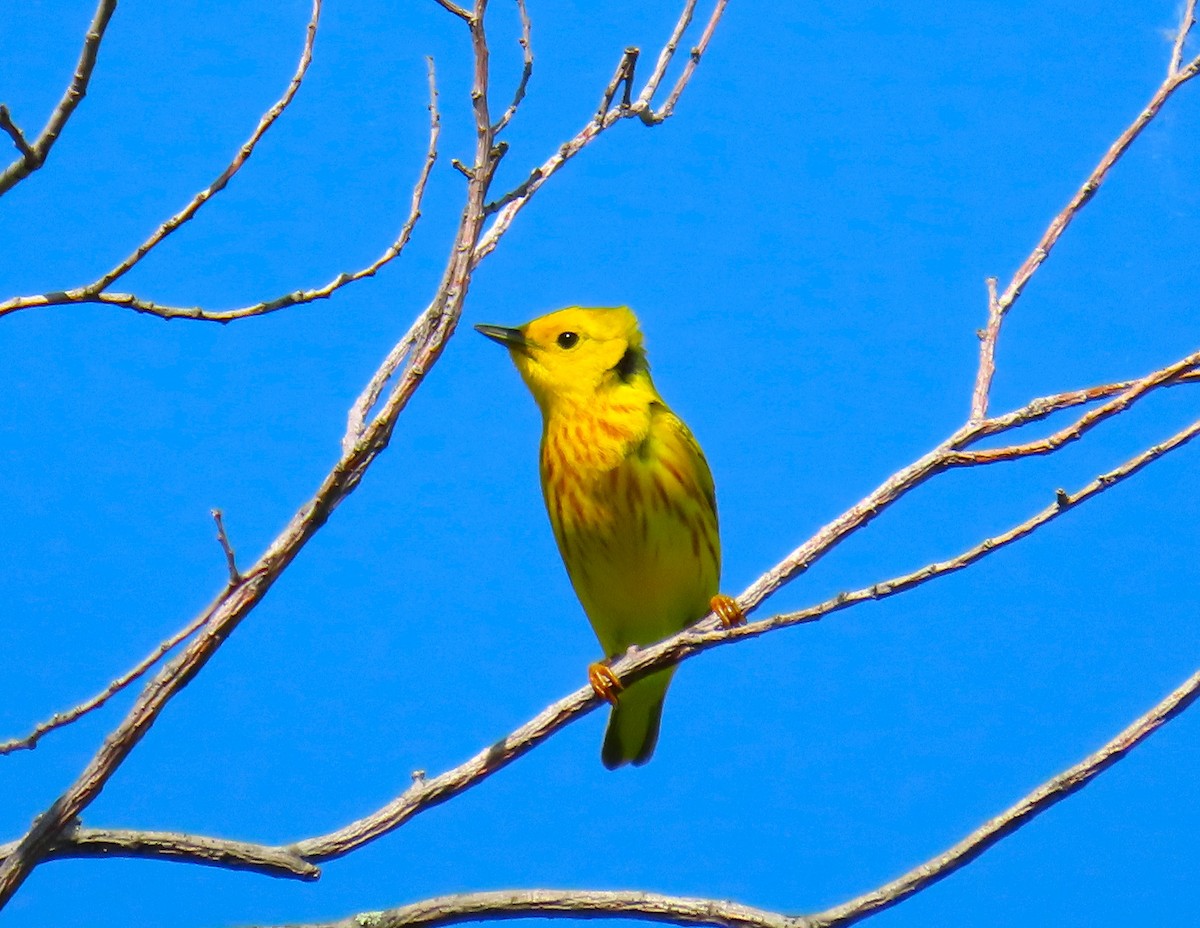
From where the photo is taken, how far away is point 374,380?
7.39ft

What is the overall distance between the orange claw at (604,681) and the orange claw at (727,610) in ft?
0.81

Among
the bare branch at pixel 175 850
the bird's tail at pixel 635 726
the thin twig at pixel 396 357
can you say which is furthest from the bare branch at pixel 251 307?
the bird's tail at pixel 635 726

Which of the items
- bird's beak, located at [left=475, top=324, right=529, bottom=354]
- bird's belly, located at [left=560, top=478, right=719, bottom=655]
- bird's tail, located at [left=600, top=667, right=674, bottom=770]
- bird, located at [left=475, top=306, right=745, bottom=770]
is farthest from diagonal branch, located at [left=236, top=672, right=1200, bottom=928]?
bird's beak, located at [left=475, top=324, right=529, bottom=354]

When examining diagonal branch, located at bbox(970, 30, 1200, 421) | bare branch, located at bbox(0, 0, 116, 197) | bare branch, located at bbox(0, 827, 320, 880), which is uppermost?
diagonal branch, located at bbox(970, 30, 1200, 421)

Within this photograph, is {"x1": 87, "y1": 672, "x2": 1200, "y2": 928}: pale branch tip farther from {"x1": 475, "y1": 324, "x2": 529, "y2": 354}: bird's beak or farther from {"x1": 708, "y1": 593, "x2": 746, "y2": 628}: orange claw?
{"x1": 475, "y1": 324, "x2": 529, "y2": 354}: bird's beak

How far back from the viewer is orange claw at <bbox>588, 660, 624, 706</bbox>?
8.25 ft

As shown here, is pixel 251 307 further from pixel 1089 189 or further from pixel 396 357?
pixel 1089 189

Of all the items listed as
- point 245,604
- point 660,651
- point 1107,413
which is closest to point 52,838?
point 245,604

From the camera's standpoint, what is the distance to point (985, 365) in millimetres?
2363

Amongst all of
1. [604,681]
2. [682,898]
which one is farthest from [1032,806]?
[604,681]

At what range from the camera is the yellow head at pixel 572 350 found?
3223mm

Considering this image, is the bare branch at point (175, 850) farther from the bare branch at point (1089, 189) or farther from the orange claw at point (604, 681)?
the bare branch at point (1089, 189)

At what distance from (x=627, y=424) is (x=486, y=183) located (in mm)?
1268

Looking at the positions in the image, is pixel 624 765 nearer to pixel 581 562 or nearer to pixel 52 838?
pixel 581 562
